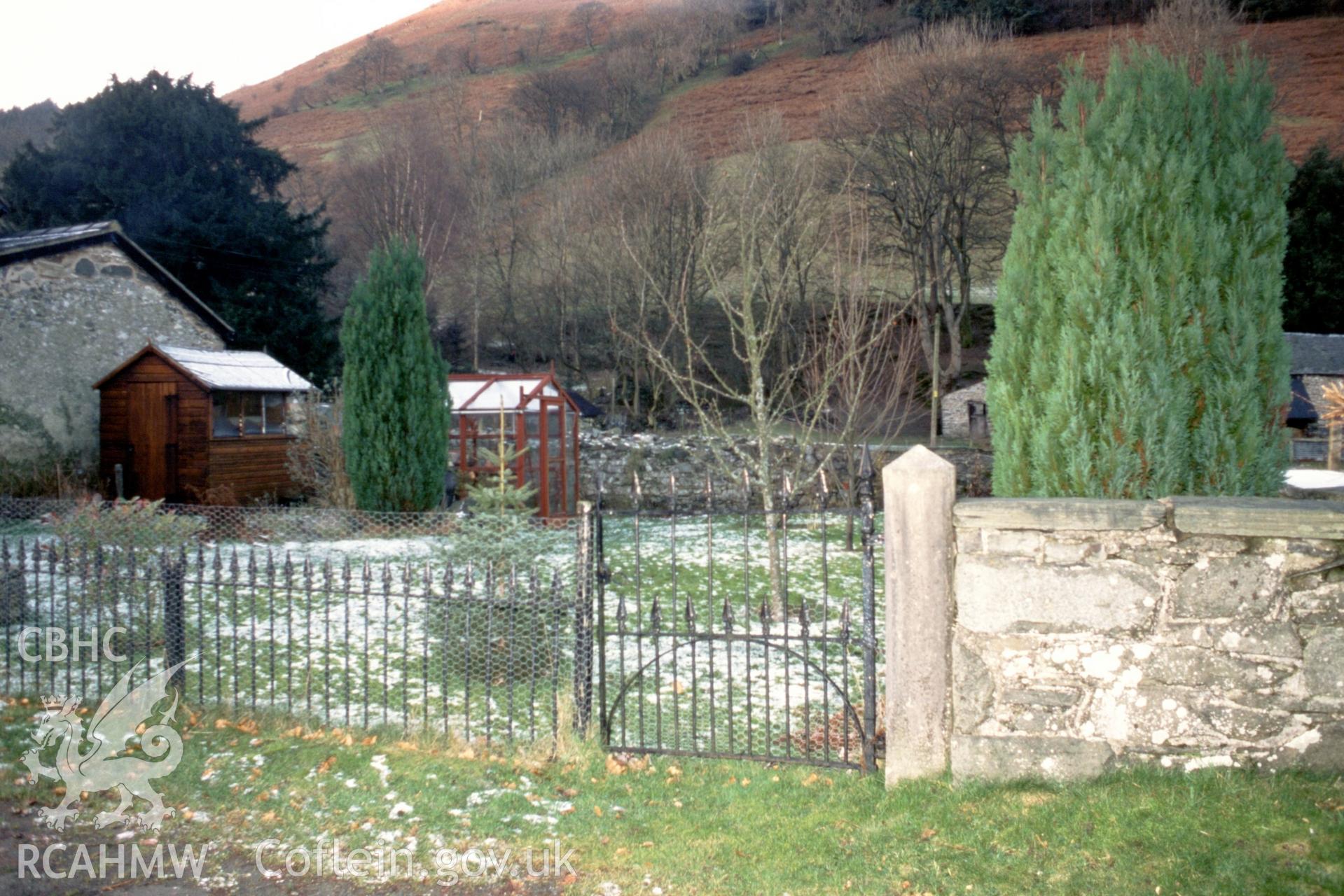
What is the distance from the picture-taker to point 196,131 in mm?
26688

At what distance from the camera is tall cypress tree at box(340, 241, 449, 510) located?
13.8 metres

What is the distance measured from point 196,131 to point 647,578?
24321 millimetres

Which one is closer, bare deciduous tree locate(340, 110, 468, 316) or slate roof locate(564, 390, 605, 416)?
slate roof locate(564, 390, 605, 416)

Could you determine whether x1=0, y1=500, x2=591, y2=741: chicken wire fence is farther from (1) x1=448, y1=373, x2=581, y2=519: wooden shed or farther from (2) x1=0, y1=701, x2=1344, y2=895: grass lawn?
(1) x1=448, y1=373, x2=581, y2=519: wooden shed

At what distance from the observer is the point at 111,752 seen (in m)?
4.89

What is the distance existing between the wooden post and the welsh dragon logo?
3.62 m

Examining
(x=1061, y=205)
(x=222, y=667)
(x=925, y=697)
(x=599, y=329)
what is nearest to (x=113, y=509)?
(x=222, y=667)

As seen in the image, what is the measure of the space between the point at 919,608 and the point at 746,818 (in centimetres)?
129

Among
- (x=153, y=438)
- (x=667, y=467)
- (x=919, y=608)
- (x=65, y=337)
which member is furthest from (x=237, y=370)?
(x=919, y=608)

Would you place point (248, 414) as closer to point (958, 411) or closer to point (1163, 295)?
point (1163, 295)

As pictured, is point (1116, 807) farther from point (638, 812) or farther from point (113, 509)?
point (113, 509)

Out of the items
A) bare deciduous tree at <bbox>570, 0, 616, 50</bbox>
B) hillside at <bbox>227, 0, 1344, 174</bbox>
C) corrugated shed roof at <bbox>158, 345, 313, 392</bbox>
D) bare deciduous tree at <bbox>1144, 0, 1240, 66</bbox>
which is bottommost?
corrugated shed roof at <bbox>158, 345, 313, 392</bbox>

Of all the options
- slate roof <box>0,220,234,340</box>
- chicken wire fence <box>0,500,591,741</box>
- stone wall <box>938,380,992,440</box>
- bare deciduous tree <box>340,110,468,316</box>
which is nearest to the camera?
chicken wire fence <box>0,500,591,741</box>

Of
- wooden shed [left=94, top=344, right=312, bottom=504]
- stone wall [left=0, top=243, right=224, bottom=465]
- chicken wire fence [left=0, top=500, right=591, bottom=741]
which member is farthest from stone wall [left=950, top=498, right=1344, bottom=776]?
stone wall [left=0, top=243, right=224, bottom=465]
